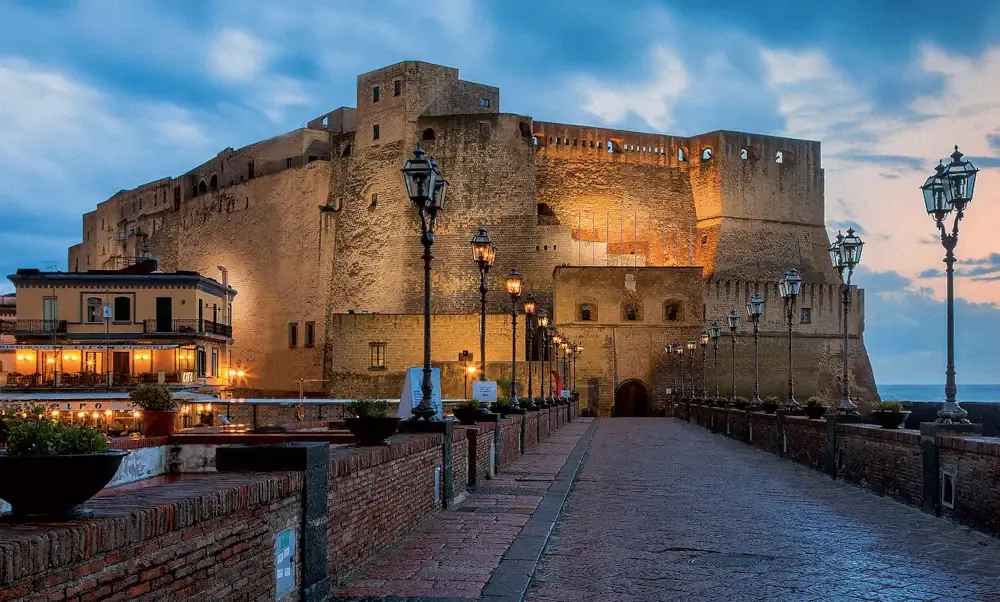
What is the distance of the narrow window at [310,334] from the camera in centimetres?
5859

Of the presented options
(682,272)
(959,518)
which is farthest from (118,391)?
(959,518)

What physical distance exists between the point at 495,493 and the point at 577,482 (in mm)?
2443

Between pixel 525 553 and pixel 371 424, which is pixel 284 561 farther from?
pixel 371 424

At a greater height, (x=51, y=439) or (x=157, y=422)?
(x=51, y=439)

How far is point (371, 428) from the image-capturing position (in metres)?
8.52

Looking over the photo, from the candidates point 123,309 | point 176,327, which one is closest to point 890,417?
point 176,327

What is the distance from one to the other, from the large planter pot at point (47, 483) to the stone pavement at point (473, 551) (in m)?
2.67

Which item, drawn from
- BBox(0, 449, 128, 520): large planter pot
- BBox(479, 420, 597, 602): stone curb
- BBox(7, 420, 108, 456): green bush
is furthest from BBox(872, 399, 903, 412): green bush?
BBox(0, 449, 128, 520): large planter pot

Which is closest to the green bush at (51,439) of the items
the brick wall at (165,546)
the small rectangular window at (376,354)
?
the brick wall at (165,546)

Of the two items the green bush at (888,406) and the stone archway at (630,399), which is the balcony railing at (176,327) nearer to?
the stone archway at (630,399)

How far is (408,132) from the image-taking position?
55.3m

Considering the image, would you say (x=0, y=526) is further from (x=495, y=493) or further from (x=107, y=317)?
(x=107, y=317)

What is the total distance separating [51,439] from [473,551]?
4.47 m

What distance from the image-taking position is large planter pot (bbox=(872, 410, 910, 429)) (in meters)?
13.3
